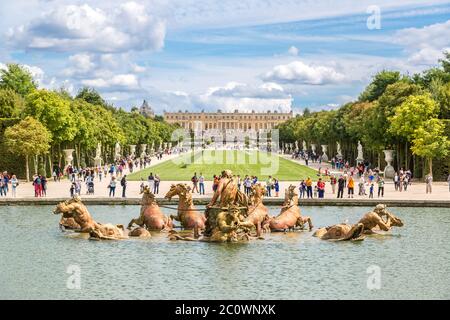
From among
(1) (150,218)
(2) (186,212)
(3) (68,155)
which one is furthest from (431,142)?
(1) (150,218)

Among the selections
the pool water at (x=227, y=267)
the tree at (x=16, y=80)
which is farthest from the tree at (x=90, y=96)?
the pool water at (x=227, y=267)

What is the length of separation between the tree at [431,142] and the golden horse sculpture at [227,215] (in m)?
30.7

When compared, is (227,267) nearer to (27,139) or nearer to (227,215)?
(227,215)

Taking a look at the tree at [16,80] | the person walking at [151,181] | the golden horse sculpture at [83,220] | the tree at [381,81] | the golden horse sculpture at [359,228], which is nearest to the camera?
the golden horse sculpture at [359,228]

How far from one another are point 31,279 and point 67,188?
30137 mm

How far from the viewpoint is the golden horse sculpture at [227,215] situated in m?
28.0

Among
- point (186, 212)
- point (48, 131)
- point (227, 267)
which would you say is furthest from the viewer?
point (48, 131)

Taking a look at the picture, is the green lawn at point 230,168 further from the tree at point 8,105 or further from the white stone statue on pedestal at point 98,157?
the tree at point 8,105

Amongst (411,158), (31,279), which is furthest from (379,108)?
(31,279)

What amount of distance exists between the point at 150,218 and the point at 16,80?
92.0 meters

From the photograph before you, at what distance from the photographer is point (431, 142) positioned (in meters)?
57.3

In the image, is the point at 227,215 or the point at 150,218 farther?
the point at 150,218

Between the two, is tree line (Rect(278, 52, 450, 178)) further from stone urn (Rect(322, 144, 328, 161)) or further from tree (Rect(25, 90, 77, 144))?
tree (Rect(25, 90, 77, 144))
